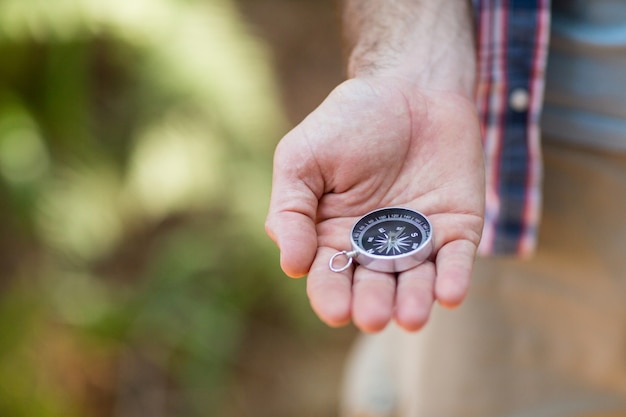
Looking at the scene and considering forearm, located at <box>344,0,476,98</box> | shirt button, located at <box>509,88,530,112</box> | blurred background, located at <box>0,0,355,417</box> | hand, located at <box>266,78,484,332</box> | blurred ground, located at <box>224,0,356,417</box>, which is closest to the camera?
hand, located at <box>266,78,484,332</box>

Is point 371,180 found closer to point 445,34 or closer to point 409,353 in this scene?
point 445,34

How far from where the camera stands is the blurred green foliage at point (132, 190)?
4.24 metres

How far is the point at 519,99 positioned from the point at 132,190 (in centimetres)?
277

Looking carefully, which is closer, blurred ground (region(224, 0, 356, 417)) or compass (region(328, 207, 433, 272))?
compass (region(328, 207, 433, 272))

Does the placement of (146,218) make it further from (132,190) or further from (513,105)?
(513,105)

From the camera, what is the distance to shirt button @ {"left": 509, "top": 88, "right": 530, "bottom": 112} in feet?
7.39

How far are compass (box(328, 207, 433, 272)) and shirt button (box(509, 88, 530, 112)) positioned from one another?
1.88 ft

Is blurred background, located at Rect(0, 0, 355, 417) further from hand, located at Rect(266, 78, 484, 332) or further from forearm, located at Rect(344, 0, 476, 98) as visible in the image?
hand, located at Rect(266, 78, 484, 332)

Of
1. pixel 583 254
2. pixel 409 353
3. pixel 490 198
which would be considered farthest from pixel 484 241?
pixel 409 353

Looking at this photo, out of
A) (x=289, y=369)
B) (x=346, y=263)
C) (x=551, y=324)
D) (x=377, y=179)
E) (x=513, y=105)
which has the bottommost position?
(x=289, y=369)

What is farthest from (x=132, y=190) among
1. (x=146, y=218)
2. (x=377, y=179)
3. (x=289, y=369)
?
(x=377, y=179)

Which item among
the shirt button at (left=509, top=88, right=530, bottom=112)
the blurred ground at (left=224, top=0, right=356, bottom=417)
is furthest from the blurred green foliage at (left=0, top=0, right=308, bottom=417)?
the shirt button at (left=509, top=88, right=530, bottom=112)

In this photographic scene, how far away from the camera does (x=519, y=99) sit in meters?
2.27

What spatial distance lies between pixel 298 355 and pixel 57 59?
2297 mm
